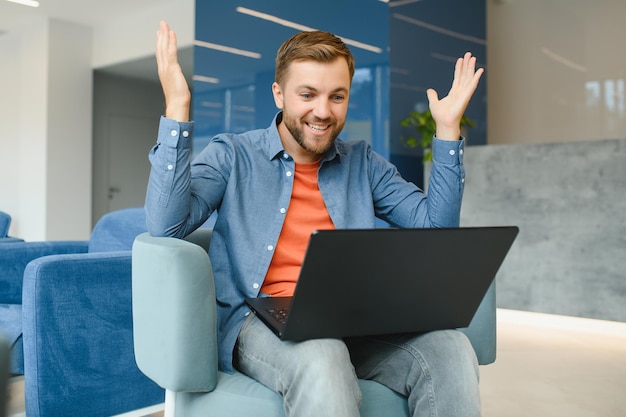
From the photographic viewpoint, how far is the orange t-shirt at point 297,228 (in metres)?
1.46

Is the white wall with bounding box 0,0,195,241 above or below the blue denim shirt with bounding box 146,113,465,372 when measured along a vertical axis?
above

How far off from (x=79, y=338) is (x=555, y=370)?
2.23m

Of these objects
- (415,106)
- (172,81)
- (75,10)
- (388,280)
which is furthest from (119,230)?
(75,10)

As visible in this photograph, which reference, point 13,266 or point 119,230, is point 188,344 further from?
point 13,266

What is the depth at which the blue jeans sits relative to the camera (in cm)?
114

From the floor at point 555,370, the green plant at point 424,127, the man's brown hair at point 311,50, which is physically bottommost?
the floor at point 555,370

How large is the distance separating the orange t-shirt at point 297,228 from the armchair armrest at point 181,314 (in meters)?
0.25

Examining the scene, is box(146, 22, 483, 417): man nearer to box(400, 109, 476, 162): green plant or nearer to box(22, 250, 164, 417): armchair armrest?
box(22, 250, 164, 417): armchair armrest

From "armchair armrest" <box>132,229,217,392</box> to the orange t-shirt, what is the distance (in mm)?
246

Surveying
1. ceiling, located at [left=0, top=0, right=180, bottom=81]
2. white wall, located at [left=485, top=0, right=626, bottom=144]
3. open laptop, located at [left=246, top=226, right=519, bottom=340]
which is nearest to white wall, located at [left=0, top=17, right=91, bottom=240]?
ceiling, located at [left=0, top=0, right=180, bottom=81]

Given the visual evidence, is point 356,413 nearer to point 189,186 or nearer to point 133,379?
point 189,186

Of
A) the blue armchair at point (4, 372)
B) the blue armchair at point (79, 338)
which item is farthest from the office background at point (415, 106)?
the blue armchair at point (4, 372)

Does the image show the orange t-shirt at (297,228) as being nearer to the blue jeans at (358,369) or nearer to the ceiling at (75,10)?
the blue jeans at (358,369)

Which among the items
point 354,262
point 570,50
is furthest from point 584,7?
A: point 354,262
